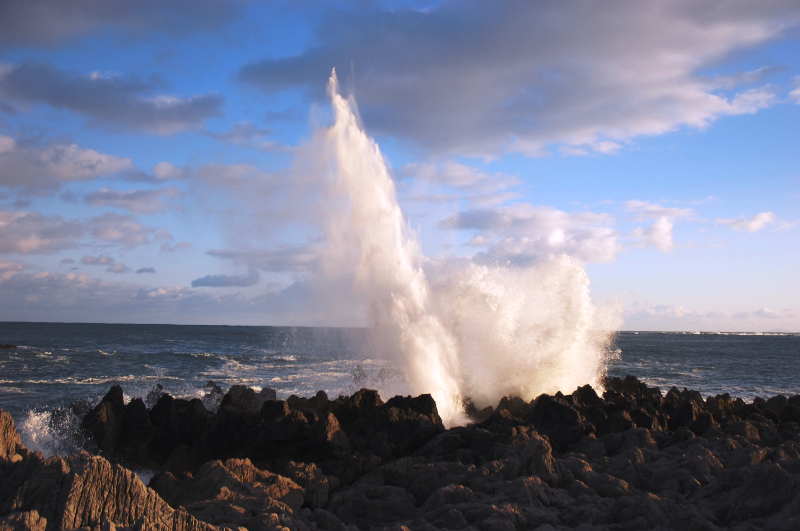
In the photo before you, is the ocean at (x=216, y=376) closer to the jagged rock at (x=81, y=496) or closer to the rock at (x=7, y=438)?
the rock at (x=7, y=438)

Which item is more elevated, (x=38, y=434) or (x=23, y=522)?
(x=23, y=522)

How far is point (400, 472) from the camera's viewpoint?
9.95 meters

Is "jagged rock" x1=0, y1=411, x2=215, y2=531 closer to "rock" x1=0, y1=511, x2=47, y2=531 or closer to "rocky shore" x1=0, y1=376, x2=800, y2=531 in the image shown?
"rocky shore" x1=0, y1=376, x2=800, y2=531

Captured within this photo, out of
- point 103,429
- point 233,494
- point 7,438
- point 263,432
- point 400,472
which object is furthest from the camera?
point 103,429

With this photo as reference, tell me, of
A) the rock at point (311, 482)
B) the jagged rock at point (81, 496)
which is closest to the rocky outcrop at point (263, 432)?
the rock at point (311, 482)

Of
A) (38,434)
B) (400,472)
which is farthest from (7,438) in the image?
(38,434)

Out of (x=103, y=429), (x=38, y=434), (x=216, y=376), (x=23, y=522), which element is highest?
(x=23, y=522)

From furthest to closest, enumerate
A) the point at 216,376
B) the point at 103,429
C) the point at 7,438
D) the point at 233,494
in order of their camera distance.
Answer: the point at 216,376, the point at 103,429, the point at 233,494, the point at 7,438

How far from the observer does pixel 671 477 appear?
9.75 metres

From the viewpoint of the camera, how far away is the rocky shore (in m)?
6.64

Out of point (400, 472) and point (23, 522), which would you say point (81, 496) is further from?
point (400, 472)

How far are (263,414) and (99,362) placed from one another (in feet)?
124

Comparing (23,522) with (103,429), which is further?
(103,429)

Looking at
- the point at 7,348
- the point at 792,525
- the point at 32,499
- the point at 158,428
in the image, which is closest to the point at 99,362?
the point at 7,348
